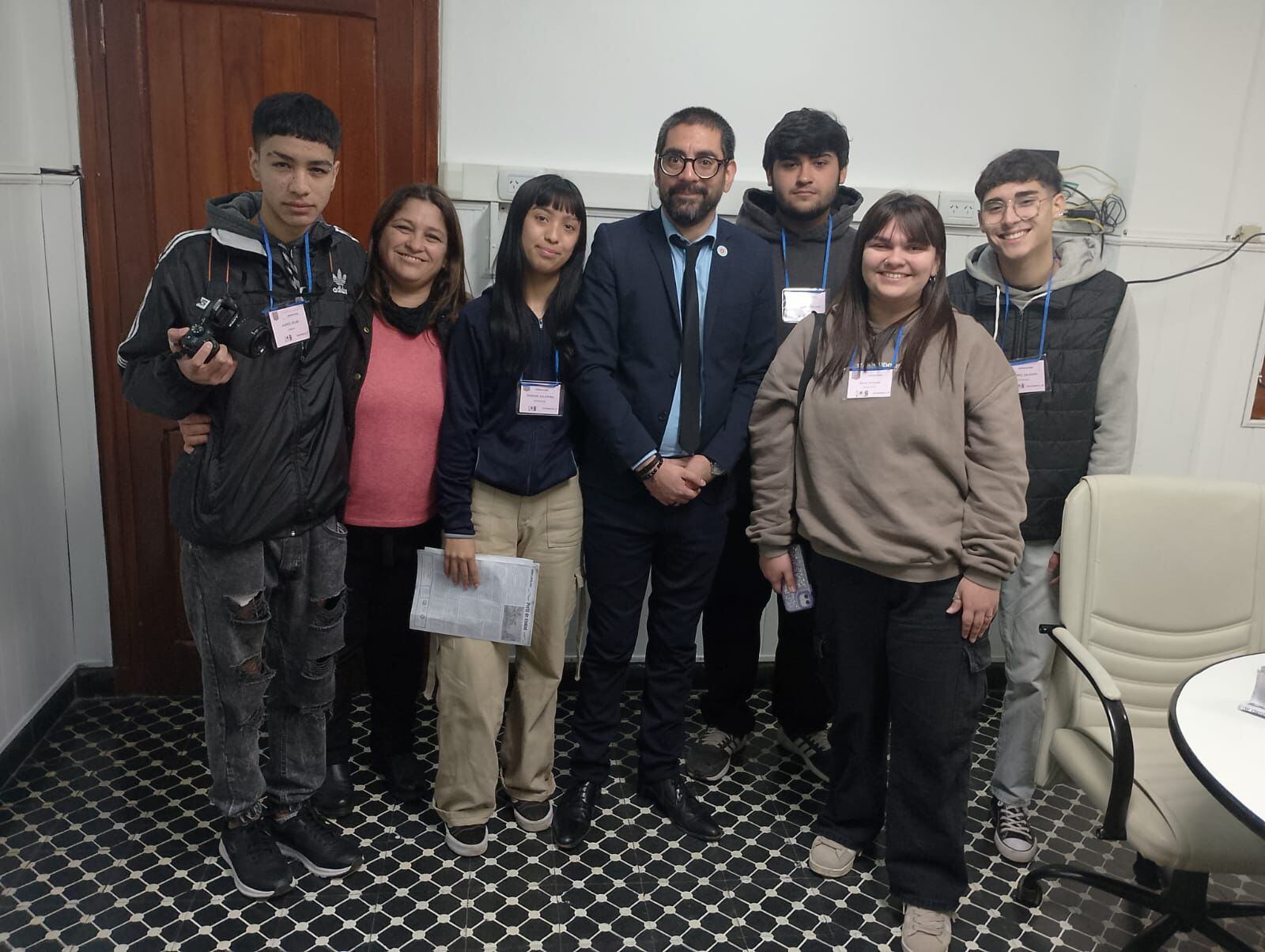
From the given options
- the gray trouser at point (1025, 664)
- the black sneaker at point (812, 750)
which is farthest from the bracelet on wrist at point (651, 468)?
the black sneaker at point (812, 750)

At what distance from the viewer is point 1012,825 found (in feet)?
7.77

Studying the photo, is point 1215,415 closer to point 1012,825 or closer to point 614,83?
point 1012,825

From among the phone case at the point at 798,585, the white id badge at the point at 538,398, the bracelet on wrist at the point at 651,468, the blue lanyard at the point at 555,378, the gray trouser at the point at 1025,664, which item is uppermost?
the blue lanyard at the point at 555,378

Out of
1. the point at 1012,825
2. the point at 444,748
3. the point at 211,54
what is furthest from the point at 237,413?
the point at 1012,825

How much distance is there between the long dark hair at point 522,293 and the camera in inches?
81.6

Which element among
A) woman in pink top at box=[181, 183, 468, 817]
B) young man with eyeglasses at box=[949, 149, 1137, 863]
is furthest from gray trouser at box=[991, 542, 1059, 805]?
woman in pink top at box=[181, 183, 468, 817]

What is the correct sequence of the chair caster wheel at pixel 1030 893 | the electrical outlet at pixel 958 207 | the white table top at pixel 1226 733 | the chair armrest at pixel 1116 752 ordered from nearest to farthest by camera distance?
the white table top at pixel 1226 733 < the chair armrest at pixel 1116 752 < the chair caster wheel at pixel 1030 893 < the electrical outlet at pixel 958 207

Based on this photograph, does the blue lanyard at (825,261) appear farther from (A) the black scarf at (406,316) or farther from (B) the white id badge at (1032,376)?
(A) the black scarf at (406,316)

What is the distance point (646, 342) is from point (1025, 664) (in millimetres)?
1301

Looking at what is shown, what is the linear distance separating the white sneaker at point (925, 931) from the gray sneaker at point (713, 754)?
729 millimetres

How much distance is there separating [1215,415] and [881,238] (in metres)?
1.92

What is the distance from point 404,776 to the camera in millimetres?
2469

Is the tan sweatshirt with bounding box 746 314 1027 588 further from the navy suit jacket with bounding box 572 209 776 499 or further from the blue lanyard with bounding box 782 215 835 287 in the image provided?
the blue lanyard with bounding box 782 215 835 287

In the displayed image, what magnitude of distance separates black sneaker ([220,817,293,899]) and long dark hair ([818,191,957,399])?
1.67 m
